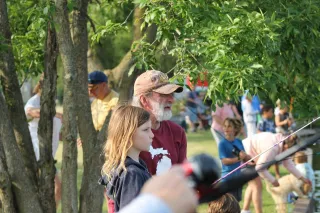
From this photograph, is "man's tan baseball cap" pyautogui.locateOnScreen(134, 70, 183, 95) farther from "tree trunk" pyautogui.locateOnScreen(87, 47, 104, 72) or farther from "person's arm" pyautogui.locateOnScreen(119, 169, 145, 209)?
"tree trunk" pyautogui.locateOnScreen(87, 47, 104, 72)

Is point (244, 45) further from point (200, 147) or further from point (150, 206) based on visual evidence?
point (200, 147)

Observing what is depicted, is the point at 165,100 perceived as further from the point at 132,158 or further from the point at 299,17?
the point at 299,17

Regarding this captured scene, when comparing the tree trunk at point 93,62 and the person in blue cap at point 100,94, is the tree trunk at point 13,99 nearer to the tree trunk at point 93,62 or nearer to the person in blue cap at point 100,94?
the person in blue cap at point 100,94

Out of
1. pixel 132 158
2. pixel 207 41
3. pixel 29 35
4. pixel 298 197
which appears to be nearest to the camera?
pixel 132 158

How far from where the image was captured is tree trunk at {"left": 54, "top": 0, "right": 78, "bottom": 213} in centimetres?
612

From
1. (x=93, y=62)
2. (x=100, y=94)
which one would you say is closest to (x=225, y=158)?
(x=100, y=94)

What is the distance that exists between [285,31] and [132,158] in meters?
2.29

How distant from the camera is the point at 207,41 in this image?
5586 mm

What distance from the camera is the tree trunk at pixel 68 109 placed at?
20.1 ft

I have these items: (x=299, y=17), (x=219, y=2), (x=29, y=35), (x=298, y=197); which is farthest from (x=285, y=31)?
(x=298, y=197)

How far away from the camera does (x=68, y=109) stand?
20.7ft

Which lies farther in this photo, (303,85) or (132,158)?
(303,85)

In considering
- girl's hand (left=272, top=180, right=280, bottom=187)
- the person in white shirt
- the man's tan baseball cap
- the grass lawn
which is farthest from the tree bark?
the grass lawn

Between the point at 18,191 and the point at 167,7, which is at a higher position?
the point at 167,7
